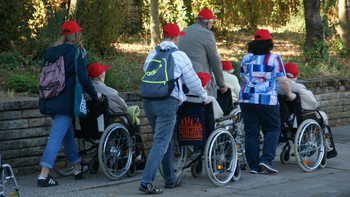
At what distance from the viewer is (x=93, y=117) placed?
7.23 m

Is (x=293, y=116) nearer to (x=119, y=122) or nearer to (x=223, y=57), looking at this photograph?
(x=119, y=122)

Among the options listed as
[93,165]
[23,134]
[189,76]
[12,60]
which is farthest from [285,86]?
[12,60]

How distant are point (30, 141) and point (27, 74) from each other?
1.91 m

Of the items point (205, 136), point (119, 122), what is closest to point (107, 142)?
point (119, 122)

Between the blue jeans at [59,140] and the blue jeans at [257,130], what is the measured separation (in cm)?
217

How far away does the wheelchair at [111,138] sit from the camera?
7.14 m

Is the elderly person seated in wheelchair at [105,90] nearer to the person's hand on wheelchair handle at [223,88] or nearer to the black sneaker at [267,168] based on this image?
the person's hand on wheelchair handle at [223,88]

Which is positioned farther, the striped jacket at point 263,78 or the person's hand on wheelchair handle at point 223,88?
the person's hand on wheelchair handle at point 223,88

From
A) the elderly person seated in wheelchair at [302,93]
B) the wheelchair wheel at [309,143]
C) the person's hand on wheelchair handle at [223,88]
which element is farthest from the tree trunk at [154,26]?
the wheelchair wheel at [309,143]


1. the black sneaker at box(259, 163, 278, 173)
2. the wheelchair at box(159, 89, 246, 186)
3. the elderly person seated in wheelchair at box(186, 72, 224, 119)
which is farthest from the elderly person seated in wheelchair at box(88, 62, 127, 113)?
the black sneaker at box(259, 163, 278, 173)

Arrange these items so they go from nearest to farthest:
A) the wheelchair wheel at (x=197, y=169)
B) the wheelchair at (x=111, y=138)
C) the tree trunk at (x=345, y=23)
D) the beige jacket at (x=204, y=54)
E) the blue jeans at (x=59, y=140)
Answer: the blue jeans at (x=59, y=140), the wheelchair at (x=111, y=138), the wheelchair wheel at (x=197, y=169), the beige jacket at (x=204, y=54), the tree trunk at (x=345, y=23)

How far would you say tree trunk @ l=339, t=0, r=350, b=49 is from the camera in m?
16.9

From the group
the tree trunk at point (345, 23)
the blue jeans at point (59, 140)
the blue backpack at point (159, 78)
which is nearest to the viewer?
the blue backpack at point (159, 78)

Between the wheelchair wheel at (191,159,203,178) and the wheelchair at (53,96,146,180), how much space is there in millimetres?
668
